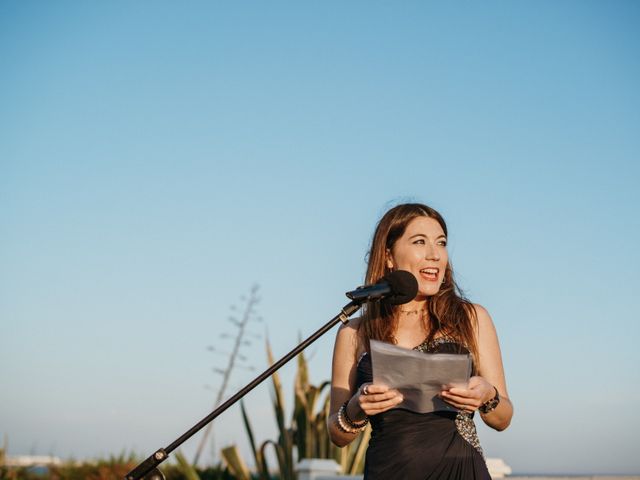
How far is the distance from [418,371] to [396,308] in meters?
0.82

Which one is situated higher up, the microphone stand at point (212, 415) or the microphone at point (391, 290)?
the microphone at point (391, 290)

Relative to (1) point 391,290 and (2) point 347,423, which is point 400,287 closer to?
(1) point 391,290

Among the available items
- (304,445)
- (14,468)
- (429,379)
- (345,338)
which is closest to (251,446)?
(304,445)

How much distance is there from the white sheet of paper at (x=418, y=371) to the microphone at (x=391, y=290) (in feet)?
0.54

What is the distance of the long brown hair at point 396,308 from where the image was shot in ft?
11.0

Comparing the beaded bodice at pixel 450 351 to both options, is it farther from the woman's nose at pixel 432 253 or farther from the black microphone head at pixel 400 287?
the black microphone head at pixel 400 287

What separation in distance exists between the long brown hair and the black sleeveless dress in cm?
36

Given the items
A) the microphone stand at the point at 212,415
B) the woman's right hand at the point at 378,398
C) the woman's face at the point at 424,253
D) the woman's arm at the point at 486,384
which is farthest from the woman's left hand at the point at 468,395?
the woman's face at the point at 424,253

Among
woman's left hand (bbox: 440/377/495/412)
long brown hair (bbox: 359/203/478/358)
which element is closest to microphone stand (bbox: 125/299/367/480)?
woman's left hand (bbox: 440/377/495/412)

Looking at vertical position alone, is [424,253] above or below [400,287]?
above

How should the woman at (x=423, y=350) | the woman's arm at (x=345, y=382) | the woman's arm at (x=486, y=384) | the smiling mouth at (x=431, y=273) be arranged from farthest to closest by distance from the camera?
the smiling mouth at (x=431, y=273), the woman's arm at (x=345, y=382), the woman at (x=423, y=350), the woman's arm at (x=486, y=384)

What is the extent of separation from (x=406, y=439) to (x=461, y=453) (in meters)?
0.22

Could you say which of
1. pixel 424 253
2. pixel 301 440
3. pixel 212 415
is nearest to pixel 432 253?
pixel 424 253

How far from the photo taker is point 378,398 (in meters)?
2.83
